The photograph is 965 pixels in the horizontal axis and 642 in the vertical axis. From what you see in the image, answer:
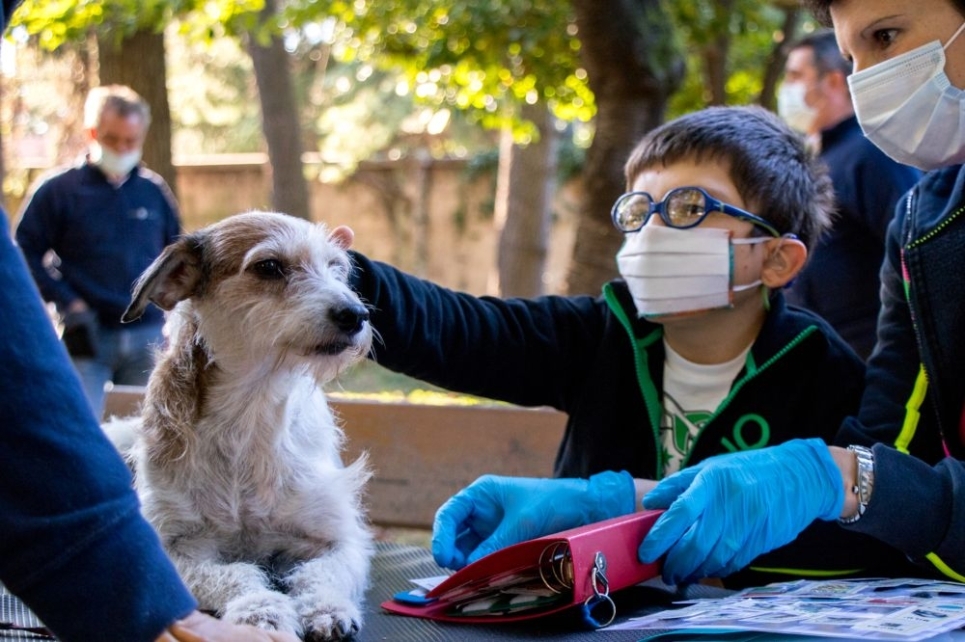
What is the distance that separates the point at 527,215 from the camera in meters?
12.1

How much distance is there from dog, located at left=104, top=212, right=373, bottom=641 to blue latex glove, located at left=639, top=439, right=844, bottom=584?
0.68m

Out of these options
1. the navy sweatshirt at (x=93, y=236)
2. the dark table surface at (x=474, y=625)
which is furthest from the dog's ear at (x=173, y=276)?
the navy sweatshirt at (x=93, y=236)

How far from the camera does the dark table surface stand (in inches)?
76.7

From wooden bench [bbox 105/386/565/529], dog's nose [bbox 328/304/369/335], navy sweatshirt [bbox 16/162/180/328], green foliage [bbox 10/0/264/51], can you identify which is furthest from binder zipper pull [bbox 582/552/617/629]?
green foliage [bbox 10/0/264/51]

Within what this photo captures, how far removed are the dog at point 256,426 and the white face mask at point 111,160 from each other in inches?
170

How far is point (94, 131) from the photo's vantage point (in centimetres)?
682

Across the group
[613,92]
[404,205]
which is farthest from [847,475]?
[404,205]

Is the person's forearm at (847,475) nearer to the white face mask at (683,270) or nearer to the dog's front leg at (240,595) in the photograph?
the white face mask at (683,270)

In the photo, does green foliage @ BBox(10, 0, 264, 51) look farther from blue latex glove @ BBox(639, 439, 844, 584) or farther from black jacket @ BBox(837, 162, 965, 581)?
blue latex glove @ BBox(639, 439, 844, 584)

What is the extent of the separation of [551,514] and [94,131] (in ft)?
17.9

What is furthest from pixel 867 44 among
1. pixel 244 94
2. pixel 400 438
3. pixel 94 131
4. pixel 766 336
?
pixel 244 94

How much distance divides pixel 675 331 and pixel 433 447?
1.29 metres

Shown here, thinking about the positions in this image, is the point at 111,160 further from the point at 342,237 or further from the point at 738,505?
the point at 738,505

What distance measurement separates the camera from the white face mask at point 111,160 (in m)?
6.71
